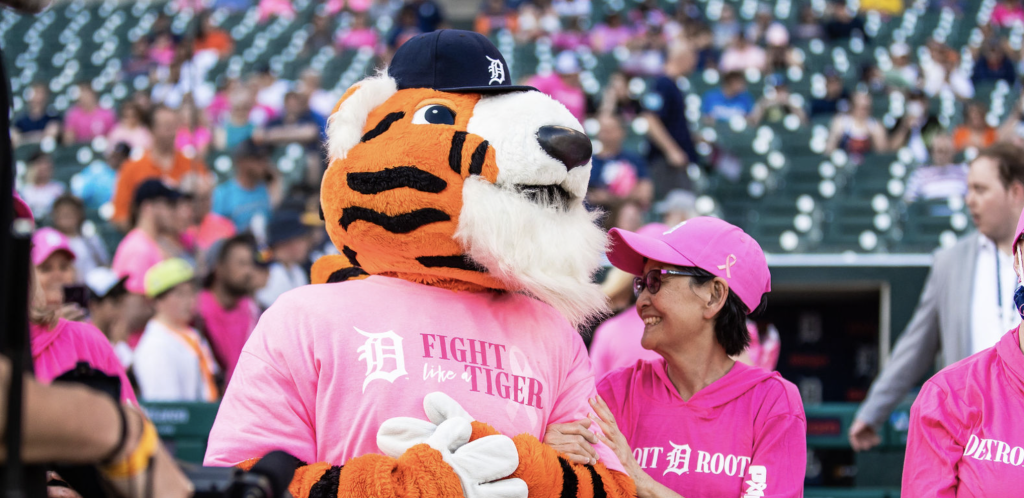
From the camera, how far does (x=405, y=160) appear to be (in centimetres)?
210

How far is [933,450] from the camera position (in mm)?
2236

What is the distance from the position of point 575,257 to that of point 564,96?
7.70 meters

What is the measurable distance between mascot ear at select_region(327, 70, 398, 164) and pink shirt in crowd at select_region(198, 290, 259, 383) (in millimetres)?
3742

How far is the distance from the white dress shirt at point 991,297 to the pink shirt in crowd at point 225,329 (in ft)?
12.6

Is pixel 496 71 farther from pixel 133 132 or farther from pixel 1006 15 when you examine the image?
pixel 1006 15

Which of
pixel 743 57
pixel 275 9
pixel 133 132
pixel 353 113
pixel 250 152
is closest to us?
pixel 353 113

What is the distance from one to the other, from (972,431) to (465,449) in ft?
3.70

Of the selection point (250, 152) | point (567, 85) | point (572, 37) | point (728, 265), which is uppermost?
point (572, 37)

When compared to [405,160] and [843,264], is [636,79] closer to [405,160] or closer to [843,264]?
[843,264]

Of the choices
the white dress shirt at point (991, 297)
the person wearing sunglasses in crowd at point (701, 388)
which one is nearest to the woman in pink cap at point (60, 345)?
the person wearing sunglasses in crowd at point (701, 388)

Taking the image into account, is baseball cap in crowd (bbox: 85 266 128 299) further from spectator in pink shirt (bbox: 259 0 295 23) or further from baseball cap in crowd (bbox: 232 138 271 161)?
spectator in pink shirt (bbox: 259 0 295 23)

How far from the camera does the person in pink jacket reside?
7.08ft

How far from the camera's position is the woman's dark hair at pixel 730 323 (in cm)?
249

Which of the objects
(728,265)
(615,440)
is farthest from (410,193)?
(728,265)
